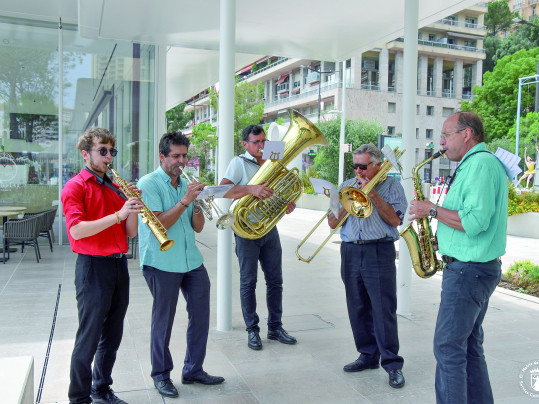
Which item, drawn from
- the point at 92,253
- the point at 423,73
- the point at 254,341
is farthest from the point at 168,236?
the point at 423,73

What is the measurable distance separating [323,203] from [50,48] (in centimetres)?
1616

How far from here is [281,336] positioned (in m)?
4.87

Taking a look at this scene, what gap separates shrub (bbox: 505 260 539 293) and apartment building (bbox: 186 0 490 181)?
38239 mm

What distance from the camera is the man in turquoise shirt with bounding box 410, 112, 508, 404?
2.84 metres

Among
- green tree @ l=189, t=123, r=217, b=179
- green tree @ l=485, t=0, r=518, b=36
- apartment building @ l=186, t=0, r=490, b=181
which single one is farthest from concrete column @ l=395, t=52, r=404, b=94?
green tree @ l=485, t=0, r=518, b=36

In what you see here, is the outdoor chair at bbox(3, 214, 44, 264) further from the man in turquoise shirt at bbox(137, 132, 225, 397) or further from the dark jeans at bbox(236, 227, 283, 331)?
the man in turquoise shirt at bbox(137, 132, 225, 397)

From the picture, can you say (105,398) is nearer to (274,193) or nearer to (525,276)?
(274,193)

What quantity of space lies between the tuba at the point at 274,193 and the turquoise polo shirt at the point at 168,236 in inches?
26.2

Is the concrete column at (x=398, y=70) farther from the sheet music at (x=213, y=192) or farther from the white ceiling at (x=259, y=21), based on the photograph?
the sheet music at (x=213, y=192)

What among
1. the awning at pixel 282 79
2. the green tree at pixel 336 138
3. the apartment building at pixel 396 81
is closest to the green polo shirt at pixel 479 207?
the green tree at pixel 336 138

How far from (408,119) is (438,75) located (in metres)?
51.2

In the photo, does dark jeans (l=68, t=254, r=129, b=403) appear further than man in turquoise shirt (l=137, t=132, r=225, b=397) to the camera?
No

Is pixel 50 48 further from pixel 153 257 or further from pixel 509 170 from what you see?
pixel 509 170

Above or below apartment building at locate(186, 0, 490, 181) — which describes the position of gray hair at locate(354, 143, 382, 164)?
below
